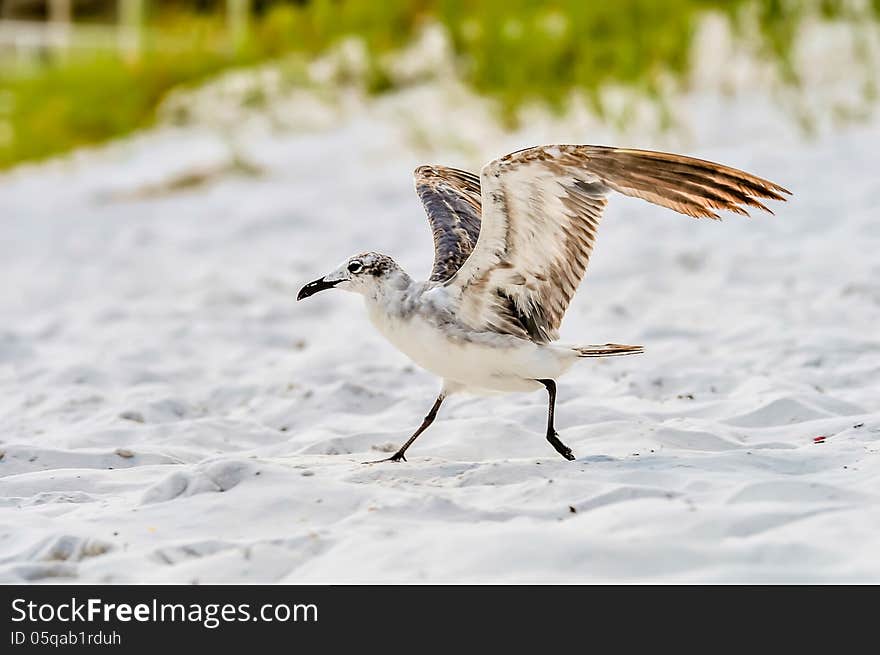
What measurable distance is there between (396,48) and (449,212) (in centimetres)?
851

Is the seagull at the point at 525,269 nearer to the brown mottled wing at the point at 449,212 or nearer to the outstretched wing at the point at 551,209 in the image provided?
the outstretched wing at the point at 551,209

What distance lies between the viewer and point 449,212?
12.6 ft

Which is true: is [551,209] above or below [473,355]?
above

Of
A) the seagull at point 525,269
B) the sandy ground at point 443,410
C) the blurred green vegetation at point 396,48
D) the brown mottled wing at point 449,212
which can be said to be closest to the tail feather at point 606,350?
the seagull at point 525,269

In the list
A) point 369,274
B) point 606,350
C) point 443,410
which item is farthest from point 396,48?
point 606,350

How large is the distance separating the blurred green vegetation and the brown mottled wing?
3.89 metres

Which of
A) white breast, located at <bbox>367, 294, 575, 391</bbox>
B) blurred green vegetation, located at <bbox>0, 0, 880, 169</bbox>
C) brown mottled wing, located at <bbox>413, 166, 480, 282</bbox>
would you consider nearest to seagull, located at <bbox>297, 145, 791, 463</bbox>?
white breast, located at <bbox>367, 294, 575, 391</bbox>

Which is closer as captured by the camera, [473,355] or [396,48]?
[473,355]

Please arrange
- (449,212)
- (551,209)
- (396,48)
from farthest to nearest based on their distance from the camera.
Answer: (396,48) → (449,212) → (551,209)

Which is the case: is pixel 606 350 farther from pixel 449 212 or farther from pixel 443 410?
pixel 443 410

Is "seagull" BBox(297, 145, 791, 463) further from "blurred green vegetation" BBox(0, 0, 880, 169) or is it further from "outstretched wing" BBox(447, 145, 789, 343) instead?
"blurred green vegetation" BBox(0, 0, 880, 169)
